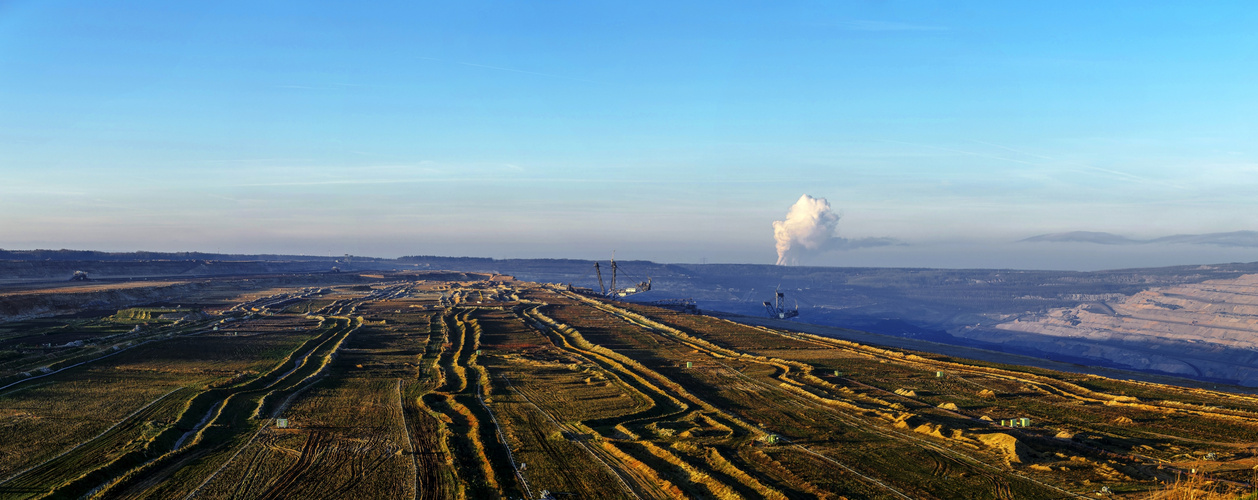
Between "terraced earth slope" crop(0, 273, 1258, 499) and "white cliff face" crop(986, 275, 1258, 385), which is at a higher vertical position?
"terraced earth slope" crop(0, 273, 1258, 499)

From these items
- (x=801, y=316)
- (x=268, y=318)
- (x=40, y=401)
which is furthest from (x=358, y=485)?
(x=801, y=316)

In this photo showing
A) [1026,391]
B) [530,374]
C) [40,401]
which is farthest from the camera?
[530,374]

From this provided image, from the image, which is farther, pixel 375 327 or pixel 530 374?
pixel 375 327

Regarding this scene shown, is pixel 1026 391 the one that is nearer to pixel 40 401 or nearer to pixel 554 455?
pixel 554 455

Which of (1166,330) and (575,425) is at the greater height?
(575,425)

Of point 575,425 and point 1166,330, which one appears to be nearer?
point 575,425

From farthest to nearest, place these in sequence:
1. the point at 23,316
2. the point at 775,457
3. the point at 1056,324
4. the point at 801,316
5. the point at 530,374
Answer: the point at 801,316 < the point at 1056,324 < the point at 23,316 < the point at 530,374 < the point at 775,457
